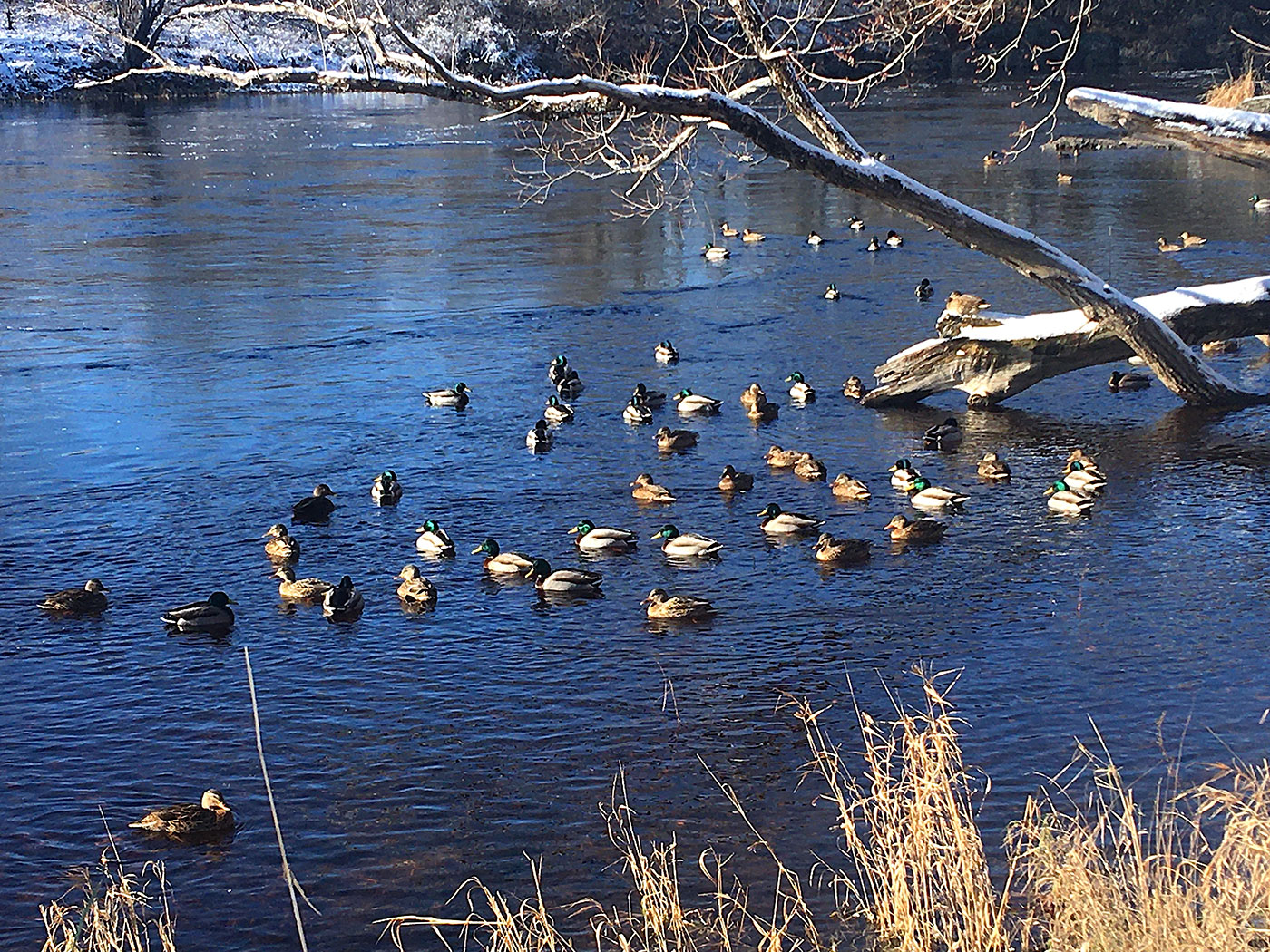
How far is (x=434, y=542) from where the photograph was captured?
551 inches

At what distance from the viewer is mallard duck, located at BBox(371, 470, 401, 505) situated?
1548 centimetres

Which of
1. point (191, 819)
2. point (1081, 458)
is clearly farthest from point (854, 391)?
point (191, 819)

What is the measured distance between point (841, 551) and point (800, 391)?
551cm

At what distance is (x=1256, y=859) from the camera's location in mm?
6094

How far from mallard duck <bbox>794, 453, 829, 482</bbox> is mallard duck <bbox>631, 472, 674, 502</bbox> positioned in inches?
57.7

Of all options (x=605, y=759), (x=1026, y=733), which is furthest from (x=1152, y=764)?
(x=605, y=759)

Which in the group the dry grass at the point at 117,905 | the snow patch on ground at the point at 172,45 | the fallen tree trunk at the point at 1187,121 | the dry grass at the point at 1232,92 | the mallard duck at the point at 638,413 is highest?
the snow patch on ground at the point at 172,45

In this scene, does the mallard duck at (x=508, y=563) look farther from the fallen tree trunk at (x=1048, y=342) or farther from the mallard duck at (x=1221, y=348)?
the mallard duck at (x=1221, y=348)

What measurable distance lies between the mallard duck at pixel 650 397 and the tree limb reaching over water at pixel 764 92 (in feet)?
11.1

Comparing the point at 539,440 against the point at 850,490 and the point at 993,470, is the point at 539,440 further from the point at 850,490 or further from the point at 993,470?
the point at 993,470

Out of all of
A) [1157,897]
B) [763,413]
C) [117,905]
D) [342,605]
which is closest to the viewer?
[1157,897]

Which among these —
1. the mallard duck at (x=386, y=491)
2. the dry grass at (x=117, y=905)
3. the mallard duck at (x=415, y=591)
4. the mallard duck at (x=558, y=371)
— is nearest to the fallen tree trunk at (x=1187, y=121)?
the mallard duck at (x=558, y=371)

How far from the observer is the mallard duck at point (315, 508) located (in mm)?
15016

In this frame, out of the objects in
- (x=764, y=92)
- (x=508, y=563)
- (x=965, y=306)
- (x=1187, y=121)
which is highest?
(x=764, y=92)
